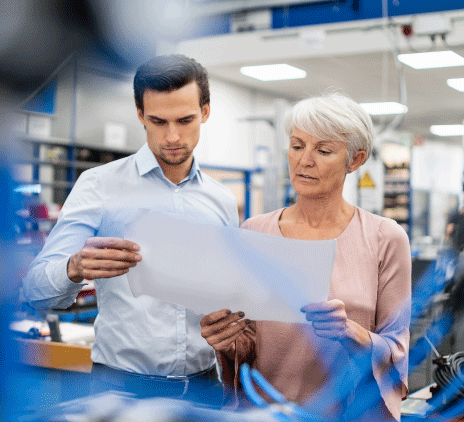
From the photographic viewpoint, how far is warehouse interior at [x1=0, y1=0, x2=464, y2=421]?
46 centimetres

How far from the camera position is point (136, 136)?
7102 millimetres

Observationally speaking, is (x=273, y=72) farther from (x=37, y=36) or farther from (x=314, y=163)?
(x=37, y=36)

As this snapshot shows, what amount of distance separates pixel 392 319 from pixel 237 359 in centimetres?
35

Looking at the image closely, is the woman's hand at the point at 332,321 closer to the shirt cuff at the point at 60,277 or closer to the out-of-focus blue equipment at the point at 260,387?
the out-of-focus blue equipment at the point at 260,387

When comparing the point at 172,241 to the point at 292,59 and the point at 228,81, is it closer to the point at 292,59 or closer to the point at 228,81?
the point at 292,59

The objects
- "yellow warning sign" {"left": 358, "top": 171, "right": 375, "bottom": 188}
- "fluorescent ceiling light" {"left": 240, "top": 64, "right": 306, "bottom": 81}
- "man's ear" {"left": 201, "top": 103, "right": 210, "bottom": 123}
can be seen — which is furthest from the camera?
"fluorescent ceiling light" {"left": 240, "top": 64, "right": 306, "bottom": 81}

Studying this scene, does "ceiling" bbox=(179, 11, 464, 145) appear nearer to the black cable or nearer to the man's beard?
the black cable

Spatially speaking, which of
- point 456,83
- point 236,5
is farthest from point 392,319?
point 456,83

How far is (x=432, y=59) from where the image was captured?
7211 mm

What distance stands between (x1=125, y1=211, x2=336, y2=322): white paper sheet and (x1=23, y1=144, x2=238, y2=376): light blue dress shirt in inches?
13.3

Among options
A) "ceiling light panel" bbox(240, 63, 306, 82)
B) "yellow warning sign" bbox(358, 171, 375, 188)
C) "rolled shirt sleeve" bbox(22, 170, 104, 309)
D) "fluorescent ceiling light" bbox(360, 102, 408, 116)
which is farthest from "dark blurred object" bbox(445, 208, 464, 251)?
"fluorescent ceiling light" bbox(360, 102, 408, 116)

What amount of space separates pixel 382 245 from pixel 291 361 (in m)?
0.33

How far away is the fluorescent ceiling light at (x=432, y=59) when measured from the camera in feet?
22.9

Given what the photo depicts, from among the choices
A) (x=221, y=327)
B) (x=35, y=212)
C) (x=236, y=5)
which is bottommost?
(x=221, y=327)
